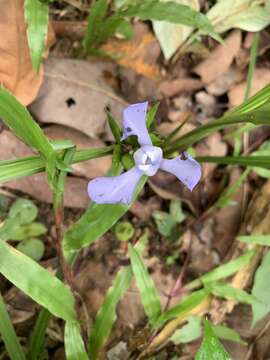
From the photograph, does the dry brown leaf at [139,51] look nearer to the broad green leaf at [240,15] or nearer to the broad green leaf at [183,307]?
the broad green leaf at [240,15]

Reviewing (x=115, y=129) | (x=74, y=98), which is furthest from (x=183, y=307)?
(x=74, y=98)

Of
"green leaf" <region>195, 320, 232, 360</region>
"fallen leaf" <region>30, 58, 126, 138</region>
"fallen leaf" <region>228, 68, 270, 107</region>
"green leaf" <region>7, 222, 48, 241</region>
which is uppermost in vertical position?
"fallen leaf" <region>30, 58, 126, 138</region>

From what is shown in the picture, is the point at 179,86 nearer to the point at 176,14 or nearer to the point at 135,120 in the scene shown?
the point at 176,14

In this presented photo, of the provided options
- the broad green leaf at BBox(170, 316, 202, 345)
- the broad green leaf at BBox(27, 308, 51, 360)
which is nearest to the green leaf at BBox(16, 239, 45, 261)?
the broad green leaf at BBox(27, 308, 51, 360)

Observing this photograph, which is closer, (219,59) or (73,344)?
(73,344)

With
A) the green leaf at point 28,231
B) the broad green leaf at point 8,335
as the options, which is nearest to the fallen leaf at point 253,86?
the green leaf at point 28,231

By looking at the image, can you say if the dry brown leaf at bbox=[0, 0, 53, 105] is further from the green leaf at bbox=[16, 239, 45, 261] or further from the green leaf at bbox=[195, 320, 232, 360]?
the green leaf at bbox=[195, 320, 232, 360]
